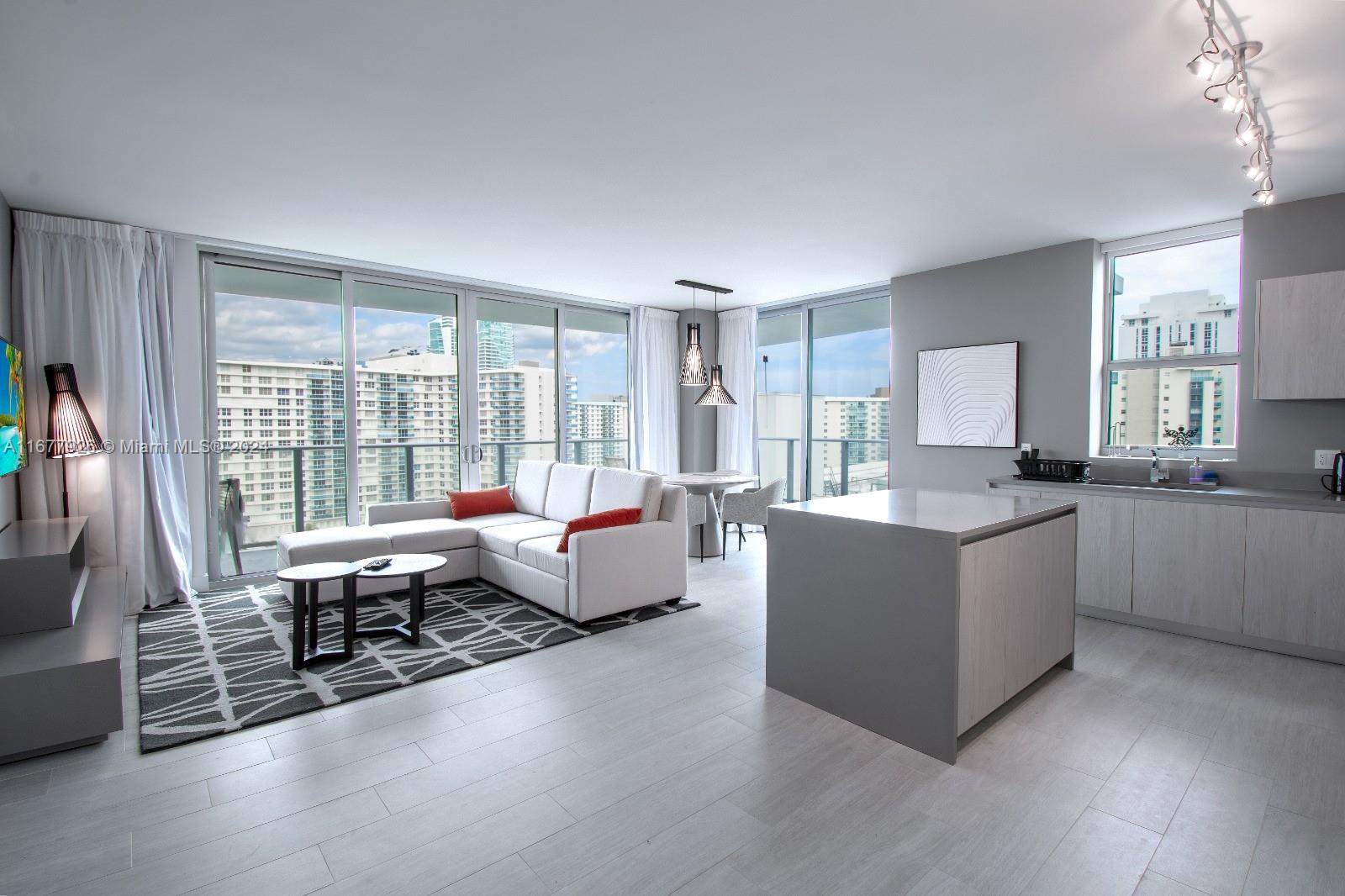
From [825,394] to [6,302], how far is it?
6.63 m

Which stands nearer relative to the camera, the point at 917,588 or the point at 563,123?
the point at 917,588

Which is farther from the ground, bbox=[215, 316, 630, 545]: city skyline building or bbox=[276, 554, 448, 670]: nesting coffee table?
bbox=[215, 316, 630, 545]: city skyline building

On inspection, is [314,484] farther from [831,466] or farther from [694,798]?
[831,466]

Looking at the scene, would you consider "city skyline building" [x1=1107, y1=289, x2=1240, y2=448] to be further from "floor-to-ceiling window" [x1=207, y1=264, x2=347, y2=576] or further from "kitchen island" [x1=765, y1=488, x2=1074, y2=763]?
"floor-to-ceiling window" [x1=207, y1=264, x2=347, y2=576]

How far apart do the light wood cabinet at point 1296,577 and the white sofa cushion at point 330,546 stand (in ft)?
18.1

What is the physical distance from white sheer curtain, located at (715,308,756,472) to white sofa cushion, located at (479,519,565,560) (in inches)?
117

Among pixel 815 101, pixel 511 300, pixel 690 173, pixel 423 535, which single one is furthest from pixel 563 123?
pixel 511 300

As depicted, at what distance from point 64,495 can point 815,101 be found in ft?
16.8

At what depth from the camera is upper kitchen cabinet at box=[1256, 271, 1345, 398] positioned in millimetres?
3570

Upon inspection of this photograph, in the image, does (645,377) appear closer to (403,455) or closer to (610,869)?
(403,455)

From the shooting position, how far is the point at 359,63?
2387 mm

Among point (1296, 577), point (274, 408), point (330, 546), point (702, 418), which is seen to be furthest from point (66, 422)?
point (1296, 577)

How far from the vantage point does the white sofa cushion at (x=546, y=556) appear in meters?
4.14

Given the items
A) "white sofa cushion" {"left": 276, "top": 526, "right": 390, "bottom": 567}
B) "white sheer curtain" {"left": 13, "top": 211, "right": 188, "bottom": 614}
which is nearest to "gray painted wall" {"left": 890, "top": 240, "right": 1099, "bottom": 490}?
"white sofa cushion" {"left": 276, "top": 526, "right": 390, "bottom": 567}
